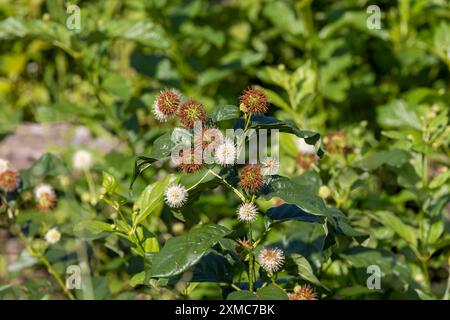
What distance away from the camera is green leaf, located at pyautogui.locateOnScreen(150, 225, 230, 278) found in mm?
1410

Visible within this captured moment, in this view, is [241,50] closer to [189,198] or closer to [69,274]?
[69,274]

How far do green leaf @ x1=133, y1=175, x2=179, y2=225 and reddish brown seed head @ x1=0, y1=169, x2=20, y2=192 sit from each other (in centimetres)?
51

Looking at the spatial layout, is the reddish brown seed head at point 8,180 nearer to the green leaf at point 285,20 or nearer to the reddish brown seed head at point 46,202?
the reddish brown seed head at point 46,202

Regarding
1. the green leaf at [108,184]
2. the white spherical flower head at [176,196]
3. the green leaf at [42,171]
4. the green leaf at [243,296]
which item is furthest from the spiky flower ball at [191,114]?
the green leaf at [42,171]

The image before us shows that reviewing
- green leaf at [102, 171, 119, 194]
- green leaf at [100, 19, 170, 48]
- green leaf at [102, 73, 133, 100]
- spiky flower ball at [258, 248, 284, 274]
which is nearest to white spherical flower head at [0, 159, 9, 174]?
green leaf at [102, 171, 119, 194]

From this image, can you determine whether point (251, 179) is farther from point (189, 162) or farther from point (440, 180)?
point (440, 180)

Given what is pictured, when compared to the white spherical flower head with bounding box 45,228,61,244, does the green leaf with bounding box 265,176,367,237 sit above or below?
above

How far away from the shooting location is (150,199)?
162cm

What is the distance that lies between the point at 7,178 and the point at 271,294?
88 centimetres

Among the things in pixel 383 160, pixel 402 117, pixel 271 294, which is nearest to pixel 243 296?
pixel 271 294

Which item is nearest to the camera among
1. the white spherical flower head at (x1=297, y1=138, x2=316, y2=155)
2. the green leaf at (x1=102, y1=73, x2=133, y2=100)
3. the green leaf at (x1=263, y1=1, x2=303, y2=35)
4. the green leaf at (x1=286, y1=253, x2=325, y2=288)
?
the green leaf at (x1=286, y1=253, x2=325, y2=288)

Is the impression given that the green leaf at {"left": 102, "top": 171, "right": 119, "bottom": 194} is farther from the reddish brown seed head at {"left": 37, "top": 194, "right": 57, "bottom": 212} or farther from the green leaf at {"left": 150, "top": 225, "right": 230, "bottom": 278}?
the reddish brown seed head at {"left": 37, "top": 194, "right": 57, "bottom": 212}
